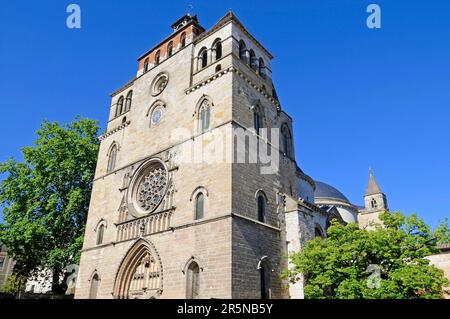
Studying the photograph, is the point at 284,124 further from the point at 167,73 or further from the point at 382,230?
the point at 382,230

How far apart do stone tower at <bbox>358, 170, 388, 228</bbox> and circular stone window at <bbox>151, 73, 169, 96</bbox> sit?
121 feet

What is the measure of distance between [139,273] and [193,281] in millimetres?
4371

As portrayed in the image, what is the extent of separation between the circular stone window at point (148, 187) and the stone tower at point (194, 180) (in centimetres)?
7

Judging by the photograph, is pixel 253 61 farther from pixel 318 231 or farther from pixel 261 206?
pixel 318 231

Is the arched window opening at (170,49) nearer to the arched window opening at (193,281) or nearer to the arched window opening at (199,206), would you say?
the arched window opening at (199,206)

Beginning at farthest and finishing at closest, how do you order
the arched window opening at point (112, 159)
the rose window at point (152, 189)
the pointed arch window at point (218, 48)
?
the arched window opening at point (112, 159), the pointed arch window at point (218, 48), the rose window at point (152, 189)

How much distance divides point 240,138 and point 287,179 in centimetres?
514

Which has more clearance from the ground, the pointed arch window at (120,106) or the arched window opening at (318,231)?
the pointed arch window at (120,106)

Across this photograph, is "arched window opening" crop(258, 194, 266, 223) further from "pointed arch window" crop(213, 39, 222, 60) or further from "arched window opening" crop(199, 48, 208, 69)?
"arched window opening" crop(199, 48, 208, 69)

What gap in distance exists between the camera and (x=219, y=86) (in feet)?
62.1

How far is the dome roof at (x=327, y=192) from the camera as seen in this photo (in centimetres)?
4366

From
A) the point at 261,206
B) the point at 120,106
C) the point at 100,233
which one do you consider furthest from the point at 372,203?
the point at 100,233

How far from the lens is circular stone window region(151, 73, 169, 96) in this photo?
22959 millimetres

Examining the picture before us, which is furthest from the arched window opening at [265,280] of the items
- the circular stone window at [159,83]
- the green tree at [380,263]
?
the circular stone window at [159,83]
